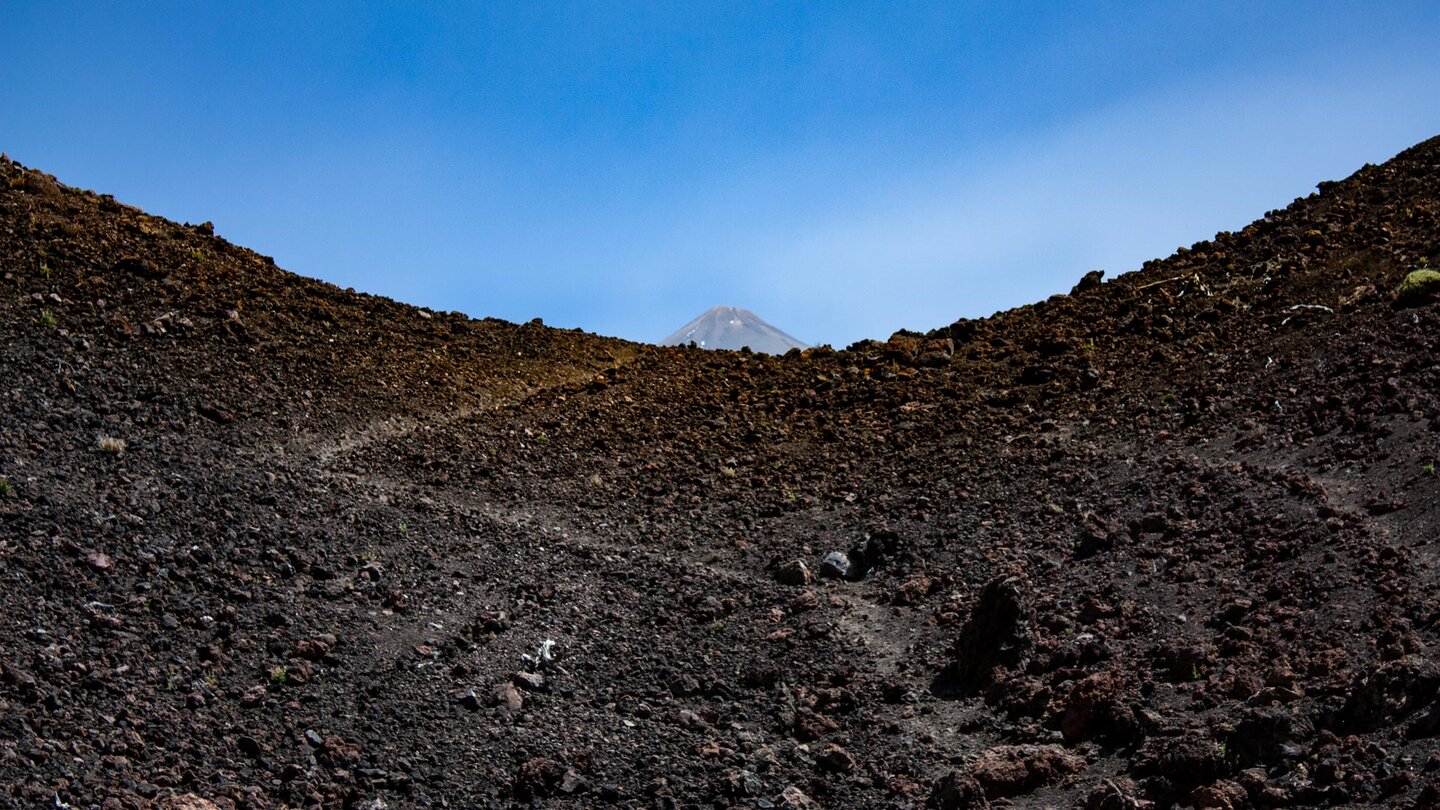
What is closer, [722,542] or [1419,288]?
[722,542]

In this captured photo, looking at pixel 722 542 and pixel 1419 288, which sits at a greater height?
pixel 1419 288

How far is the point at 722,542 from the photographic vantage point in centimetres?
1220

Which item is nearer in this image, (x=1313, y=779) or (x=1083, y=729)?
(x=1313, y=779)

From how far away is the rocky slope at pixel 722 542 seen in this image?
7.46m

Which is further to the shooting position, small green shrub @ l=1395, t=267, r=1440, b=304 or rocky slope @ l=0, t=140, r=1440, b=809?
small green shrub @ l=1395, t=267, r=1440, b=304

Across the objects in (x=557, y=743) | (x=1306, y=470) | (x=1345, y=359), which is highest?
(x=1345, y=359)

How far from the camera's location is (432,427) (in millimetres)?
14148

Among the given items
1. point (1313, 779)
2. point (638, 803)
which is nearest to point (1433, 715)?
point (1313, 779)

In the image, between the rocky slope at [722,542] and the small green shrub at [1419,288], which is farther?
the small green shrub at [1419,288]

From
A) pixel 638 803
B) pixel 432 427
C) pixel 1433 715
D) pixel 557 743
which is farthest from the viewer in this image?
pixel 432 427

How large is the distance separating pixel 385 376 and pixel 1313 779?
11348mm

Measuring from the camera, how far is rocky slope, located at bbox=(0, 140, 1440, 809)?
746cm

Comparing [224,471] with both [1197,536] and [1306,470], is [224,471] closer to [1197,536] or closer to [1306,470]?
[1197,536]

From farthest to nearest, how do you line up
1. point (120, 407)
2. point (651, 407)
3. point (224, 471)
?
point (651, 407) < point (120, 407) < point (224, 471)
